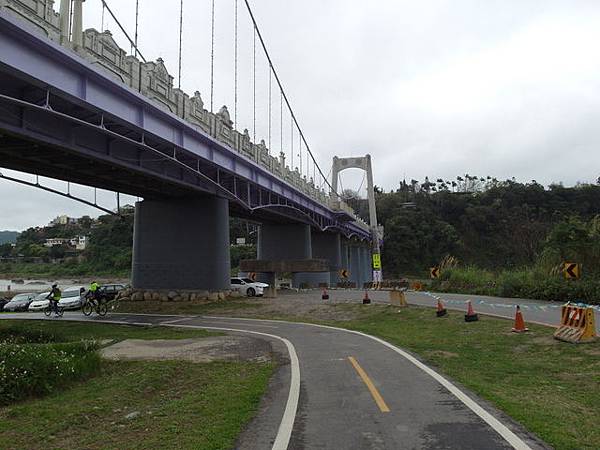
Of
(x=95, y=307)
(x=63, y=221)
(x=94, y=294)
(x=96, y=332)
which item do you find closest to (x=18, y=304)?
(x=94, y=294)

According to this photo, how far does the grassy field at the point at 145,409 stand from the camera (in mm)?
6027

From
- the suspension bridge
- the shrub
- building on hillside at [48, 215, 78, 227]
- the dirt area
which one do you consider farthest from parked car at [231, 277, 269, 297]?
building on hillside at [48, 215, 78, 227]

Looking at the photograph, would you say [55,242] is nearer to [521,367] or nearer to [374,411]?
[521,367]

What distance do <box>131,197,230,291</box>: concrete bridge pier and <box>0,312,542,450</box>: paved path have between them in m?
21.5

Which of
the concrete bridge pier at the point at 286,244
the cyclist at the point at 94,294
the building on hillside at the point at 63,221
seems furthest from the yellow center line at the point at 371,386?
the building on hillside at the point at 63,221

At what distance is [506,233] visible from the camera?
113875 millimetres

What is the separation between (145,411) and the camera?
7492mm

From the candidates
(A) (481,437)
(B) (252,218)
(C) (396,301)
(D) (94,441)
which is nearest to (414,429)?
(A) (481,437)

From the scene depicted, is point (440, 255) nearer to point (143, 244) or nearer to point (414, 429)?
point (143, 244)

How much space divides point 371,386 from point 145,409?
344cm

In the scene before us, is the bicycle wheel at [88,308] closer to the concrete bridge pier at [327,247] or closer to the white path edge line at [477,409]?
the white path edge line at [477,409]

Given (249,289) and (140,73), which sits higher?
(140,73)

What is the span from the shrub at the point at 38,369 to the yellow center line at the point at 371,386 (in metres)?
5.23

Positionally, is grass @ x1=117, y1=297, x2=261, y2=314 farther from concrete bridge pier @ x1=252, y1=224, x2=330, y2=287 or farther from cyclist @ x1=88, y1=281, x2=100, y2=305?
concrete bridge pier @ x1=252, y1=224, x2=330, y2=287
